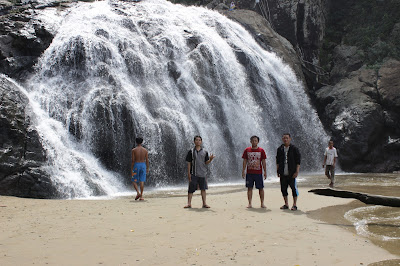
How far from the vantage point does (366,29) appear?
30.6 m

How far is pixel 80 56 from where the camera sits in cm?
1709

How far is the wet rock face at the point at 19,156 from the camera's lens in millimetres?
10539

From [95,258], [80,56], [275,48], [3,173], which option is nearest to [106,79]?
[80,56]

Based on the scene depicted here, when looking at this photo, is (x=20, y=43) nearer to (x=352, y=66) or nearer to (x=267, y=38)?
(x=267, y=38)

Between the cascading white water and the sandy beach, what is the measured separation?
4971mm

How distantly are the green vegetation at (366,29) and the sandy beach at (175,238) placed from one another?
78.0 feet

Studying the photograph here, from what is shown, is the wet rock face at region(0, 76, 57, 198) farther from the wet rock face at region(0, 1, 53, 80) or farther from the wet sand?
the wet sand

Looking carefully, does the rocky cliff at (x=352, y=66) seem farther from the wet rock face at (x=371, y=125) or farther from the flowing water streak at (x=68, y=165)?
the flowing water streak at (x=68, y=165)

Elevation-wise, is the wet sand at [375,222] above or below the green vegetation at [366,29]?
below

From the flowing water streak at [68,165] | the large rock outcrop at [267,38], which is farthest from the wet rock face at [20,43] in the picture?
the large rock outcrop at [267,38]

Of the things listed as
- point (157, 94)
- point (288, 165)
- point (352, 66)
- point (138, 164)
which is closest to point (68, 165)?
point (138, 164)

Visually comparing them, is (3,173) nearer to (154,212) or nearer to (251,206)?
(154,212)

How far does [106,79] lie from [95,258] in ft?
42.7

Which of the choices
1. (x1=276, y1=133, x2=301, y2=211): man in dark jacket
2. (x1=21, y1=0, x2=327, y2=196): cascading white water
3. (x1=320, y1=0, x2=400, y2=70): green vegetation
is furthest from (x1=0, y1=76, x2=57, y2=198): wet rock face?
(x1=320, y1=0, x2=400, y2=70): green vegetation
